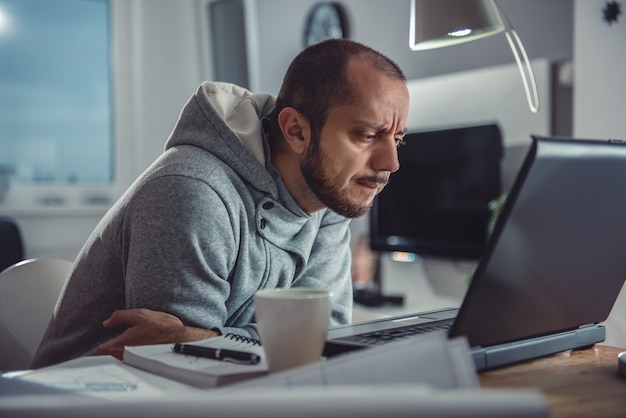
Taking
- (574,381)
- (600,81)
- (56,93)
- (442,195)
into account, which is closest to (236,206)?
(574,381)

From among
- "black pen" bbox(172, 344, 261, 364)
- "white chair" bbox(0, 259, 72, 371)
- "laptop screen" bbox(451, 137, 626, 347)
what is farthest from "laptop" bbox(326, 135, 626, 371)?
"white chair" bbox(0, 259, 72, 371)

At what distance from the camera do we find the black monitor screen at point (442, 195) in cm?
307

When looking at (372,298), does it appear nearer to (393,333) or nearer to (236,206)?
(236,206)

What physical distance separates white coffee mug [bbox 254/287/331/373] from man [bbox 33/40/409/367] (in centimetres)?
42

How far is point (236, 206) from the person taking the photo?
136 centimetres

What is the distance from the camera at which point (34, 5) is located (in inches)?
174

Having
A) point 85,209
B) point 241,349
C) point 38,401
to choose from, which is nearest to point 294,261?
point 241,349

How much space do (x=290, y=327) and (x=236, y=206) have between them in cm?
67

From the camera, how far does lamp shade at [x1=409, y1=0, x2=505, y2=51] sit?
177cm

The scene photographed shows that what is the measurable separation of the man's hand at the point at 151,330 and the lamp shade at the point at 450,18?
102cm

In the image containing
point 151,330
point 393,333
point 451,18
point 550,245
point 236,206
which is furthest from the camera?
point 451,18

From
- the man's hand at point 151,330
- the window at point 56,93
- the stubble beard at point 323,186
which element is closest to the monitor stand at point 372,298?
the stubble beard at point 323,186

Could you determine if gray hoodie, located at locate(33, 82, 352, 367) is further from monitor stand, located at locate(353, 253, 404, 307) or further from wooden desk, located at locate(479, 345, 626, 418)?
monitor stand, located at locate(353, 253, 404, 307)

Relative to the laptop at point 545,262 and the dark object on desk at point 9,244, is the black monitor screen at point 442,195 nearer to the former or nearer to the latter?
the dark object on desk at point 9,244
